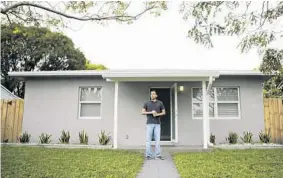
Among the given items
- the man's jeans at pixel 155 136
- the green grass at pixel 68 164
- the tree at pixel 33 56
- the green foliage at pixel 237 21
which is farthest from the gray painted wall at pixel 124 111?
the tree at pixel 33 56

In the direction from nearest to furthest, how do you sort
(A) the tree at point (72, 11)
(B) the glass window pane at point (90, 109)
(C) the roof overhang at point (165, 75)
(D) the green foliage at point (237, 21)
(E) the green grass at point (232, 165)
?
1. (E) the green grass at point (232, 165)
2. (A) the tree at point (72, 11)
3. (D) the green foliage at point (237, 21)
4. (C) the roof overhang at point (165, 75)
5. (B) the glass window pane at point (90, 109)

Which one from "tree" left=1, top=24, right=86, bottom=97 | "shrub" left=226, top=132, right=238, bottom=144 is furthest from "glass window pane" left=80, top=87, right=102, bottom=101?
"tree" left=1, top=24, right=86, bottom=97

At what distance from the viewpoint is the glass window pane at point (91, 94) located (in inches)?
425

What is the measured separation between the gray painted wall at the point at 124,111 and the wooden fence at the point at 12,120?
0.34 metres

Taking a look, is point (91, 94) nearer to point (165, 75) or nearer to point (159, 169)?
point (165, 75)

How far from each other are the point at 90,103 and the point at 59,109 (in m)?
1.32

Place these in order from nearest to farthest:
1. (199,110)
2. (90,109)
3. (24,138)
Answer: (24,138) < (199,110) < (90,109)

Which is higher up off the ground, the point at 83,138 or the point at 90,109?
the point at 90,109

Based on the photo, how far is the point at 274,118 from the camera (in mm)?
10336

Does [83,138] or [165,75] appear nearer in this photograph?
[165,75]

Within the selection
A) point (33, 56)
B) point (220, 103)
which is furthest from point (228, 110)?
point (33, 56)

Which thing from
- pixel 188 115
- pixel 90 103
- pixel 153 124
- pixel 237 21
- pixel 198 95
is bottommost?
pixel 153 124

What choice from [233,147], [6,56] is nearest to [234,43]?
[233,147]

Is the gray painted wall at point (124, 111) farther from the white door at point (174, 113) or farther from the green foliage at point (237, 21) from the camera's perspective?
the green foliage at point (237, 21)
